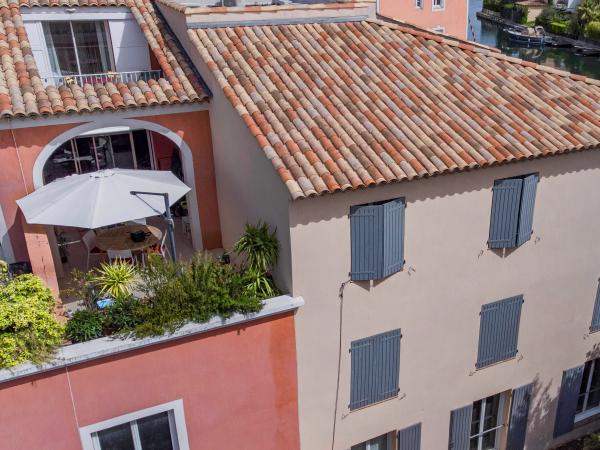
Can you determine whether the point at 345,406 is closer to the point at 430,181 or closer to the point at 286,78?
the point at 430,181

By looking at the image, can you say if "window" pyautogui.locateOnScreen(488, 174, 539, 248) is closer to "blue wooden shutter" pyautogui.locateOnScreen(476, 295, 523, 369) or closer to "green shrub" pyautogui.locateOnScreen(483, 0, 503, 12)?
"blue wooden shutter" pyautogui.locateOnScreen(476, 295, 523, 369)

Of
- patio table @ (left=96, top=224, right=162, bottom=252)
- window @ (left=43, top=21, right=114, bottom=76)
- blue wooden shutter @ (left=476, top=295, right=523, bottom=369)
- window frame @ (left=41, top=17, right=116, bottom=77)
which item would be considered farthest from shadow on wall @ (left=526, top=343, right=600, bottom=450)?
window @ (left=43, top=21, right=114, bottom=76)

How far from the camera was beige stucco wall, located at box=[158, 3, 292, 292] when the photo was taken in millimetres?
9586

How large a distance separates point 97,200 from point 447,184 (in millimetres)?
6612

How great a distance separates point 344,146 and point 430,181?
1.74 meters

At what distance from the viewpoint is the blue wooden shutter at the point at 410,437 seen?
12094 mm

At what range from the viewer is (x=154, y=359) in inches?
355

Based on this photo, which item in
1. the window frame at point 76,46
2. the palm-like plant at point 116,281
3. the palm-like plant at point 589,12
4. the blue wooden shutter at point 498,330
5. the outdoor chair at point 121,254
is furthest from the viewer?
the palm-like plant at point 589,12

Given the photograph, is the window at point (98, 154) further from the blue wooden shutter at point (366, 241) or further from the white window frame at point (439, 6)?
the white window frame at point (439, 6)

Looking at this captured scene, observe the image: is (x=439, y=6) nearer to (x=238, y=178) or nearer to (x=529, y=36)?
(x=238, y=178)

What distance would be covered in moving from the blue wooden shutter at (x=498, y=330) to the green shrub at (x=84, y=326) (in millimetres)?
7780

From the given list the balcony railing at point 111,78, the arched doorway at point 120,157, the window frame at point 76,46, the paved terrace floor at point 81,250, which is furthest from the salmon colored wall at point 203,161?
the window frame at point 76,46

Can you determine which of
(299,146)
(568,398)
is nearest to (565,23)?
(568,398)

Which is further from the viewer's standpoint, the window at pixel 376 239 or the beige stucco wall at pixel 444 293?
the beige stucco wall at pixel 444 293
